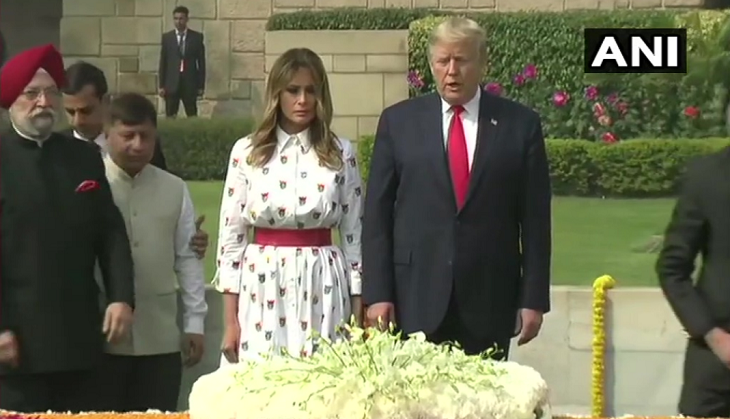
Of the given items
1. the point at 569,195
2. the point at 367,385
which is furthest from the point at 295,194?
the point at 569,195

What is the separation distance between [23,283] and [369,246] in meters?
0.94

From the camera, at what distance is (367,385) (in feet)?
7.86

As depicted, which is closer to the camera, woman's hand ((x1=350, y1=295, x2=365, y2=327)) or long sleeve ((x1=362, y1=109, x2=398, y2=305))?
long sleeve ((x1=362, y1=109, x2=398, y2=305))

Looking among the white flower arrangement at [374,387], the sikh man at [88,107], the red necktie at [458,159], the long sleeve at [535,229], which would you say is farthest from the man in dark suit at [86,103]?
the white flower arrangement at [374,387]

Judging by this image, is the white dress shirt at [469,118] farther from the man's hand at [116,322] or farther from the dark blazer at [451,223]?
the man's hand at [116,322]

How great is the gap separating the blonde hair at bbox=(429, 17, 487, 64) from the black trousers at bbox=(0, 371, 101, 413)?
4.34 feet

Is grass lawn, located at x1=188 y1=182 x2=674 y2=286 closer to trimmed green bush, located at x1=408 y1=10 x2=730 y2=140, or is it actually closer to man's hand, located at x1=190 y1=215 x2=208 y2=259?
trimmed green bush, located at x1=408 y1=10 x2=730 y2=140

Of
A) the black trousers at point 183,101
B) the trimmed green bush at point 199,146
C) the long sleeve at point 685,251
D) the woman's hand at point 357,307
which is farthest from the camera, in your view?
the black trousers at point 183,101

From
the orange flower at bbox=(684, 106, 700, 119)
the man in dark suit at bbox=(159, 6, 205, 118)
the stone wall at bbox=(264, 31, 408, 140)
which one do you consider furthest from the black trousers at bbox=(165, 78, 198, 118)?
the orange flower at bbox=(684, 106, 700, 119)

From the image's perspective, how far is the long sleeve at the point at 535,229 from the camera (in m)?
3.96

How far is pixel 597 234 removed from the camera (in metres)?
9.30

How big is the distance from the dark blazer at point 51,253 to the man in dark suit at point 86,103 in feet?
1.58

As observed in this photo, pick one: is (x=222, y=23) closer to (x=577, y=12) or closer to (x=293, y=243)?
(x=577, y=12)

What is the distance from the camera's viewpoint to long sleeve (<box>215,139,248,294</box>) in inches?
163
